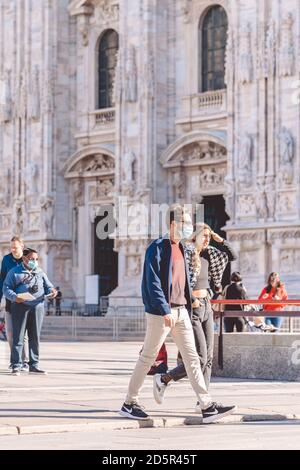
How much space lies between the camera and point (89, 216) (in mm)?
43188

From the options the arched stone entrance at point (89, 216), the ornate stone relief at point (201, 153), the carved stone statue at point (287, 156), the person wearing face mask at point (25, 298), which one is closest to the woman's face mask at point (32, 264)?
the person wearing face mask at point (25, 298)

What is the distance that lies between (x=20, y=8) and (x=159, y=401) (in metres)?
33.5

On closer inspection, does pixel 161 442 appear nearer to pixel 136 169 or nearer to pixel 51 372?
pixel 51 372

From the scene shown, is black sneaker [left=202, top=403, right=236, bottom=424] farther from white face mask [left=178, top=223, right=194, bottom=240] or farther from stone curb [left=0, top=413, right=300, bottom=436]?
white face mask [left=178, top=223, right=194, bottom=240]

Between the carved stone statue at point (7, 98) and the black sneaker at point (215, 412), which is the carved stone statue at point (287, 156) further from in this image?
the black sneaker at point (215, 412)

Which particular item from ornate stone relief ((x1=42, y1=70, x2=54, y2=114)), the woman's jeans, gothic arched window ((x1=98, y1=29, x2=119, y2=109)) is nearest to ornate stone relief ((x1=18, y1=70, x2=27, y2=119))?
ornate stone relief ((x1=42, y1=70, x2=54, y2=114))

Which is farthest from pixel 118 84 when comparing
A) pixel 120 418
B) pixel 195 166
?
pixel 120 418

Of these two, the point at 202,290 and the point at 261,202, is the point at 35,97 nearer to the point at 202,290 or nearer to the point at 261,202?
the point at 261,202

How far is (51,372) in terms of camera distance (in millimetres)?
19016

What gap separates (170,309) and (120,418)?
1212 millimetres

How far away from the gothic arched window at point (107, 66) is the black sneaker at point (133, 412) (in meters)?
31.2

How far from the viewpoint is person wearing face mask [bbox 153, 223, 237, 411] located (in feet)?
43.4

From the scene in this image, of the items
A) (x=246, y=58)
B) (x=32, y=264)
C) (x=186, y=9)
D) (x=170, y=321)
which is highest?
(x=186, y=9)

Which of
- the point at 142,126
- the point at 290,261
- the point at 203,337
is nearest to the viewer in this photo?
the point at 203,337
